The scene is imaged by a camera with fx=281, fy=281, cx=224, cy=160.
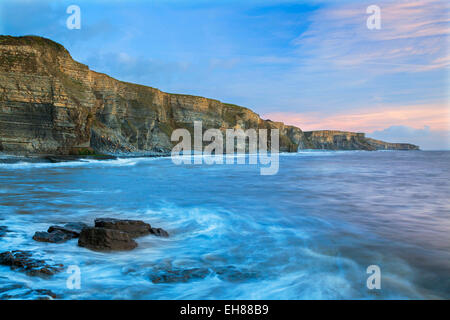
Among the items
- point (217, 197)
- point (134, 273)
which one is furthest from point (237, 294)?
point (217, 197)

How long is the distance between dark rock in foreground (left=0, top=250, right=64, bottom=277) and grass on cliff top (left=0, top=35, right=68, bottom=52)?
94.3ft

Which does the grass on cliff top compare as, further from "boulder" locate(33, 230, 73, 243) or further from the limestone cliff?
the limestone cliff

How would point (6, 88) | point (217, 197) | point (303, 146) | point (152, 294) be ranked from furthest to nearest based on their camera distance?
point (303, 146) < point (6, 88) < point (217, 197) < point (152, 294)

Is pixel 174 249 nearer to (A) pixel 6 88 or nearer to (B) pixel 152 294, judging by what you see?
(B) pixel 152 294

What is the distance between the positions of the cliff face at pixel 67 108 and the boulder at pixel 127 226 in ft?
75.3

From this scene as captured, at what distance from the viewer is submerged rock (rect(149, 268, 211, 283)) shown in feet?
10.7

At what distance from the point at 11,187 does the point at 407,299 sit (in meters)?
11.9

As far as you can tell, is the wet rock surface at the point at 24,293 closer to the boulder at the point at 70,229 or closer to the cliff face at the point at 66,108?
the boulder at the point at 70,229

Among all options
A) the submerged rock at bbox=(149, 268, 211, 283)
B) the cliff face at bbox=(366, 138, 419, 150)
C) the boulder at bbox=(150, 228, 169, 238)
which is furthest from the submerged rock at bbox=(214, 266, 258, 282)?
the cliff face at bbox=(366, 138, 419, 150)

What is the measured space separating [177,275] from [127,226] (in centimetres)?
178

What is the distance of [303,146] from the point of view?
11175cm

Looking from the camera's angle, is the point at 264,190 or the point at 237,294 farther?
the point at 264,190

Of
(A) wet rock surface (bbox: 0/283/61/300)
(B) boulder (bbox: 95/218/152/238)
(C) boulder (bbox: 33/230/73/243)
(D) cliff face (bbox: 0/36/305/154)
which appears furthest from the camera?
(D) cliff face (bbox: 0/36/305/154)

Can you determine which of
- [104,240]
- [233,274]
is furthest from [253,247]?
[104,240]
